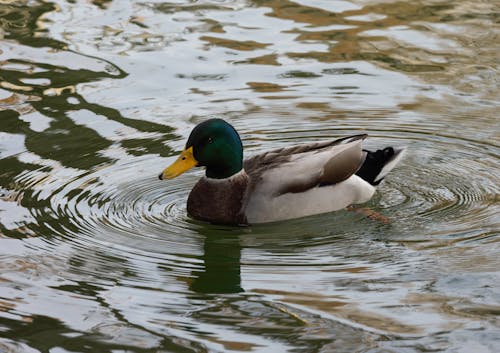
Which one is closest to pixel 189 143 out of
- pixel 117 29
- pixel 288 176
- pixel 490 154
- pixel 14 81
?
pixel 288 176

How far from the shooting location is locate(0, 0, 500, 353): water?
21.6 feet

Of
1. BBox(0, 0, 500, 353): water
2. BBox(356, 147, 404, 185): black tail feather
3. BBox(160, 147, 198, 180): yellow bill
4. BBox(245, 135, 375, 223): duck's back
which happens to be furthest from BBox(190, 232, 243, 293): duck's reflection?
BBox(356, 147, 404, 185): black tail feather

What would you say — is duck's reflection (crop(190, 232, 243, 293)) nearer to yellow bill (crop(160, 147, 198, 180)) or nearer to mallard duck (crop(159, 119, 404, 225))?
mallard duck (crop(159, 119, 404, 225))

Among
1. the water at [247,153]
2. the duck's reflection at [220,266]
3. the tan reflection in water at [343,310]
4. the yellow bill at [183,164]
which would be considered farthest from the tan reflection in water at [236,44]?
the tan reflection in water at [343,310]

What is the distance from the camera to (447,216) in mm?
8203

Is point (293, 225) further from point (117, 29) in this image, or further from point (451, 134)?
point (117, 29)

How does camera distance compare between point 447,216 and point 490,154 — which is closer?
point 447,216

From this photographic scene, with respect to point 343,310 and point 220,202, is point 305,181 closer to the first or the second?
point 220,202

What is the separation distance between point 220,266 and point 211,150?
1185 millimetres

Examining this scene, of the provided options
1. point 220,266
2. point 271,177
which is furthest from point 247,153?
point 220,266

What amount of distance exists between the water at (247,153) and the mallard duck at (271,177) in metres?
0.13

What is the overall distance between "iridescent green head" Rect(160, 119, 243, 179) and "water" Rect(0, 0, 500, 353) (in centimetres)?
40

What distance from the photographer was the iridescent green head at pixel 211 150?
845 cm

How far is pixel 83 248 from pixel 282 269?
1.35m
